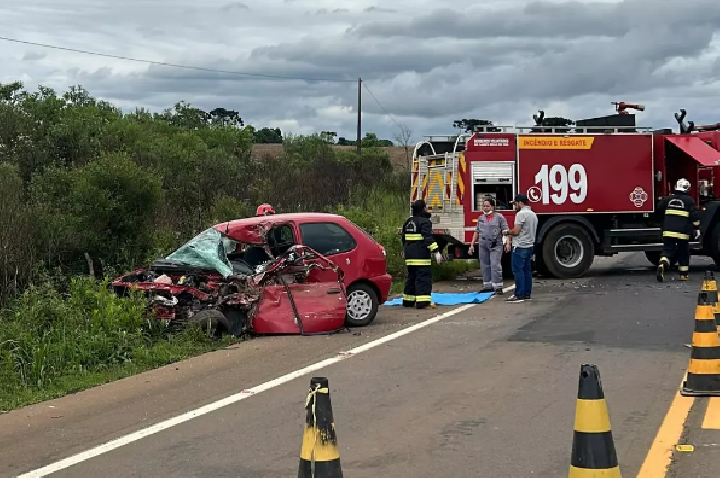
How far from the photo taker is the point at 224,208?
1827 cm

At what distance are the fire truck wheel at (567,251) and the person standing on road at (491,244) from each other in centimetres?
206

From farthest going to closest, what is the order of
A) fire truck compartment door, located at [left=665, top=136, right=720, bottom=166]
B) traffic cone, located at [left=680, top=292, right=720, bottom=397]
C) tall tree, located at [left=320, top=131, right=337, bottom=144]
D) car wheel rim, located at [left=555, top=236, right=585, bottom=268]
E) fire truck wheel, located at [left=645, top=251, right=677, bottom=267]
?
tall tree, located at [left=320, top=131, right=337, bottom=144] → fire truck wheel, located at [left=645, top=251, right=677, bottom=267] → fire truck compartment door, located at [left=665, top=136, right=720, bottom=166] → car wheel rim, located at [left=555, top=236, right=585, bottom=268] → traffic cone, located at [left=680, top=292, right=720, bottom=397]

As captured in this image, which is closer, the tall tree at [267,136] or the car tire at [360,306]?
the car tire at [360,306]

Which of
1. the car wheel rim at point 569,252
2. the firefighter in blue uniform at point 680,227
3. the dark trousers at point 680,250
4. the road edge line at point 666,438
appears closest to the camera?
the road edge line at point 666,438

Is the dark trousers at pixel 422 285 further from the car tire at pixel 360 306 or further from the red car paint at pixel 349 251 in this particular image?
the car tire at pixel 360 306

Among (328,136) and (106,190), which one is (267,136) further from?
(106,190)

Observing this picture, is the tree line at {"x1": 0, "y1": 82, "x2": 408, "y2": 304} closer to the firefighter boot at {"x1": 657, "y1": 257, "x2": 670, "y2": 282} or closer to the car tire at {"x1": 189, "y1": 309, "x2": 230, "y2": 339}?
the car tire at {"x1": 189, "y1": 309, "x2": 230, "y2": 339}

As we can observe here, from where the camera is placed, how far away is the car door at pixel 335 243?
12719 millimetres

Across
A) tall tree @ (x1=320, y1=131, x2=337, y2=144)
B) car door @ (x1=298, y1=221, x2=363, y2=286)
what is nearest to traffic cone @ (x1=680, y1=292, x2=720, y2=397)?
car door @ (x1=298, y1=221, x2=363, y2=286)

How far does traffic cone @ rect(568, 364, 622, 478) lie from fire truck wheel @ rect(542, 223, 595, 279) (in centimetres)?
1470

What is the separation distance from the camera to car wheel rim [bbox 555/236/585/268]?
18766 mm

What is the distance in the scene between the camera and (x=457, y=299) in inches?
618

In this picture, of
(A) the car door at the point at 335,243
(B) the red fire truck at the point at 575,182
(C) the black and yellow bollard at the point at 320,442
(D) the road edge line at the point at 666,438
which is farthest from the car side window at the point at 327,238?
(C) the black and yellow bollard at the point at 320,442

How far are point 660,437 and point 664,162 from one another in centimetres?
1375
